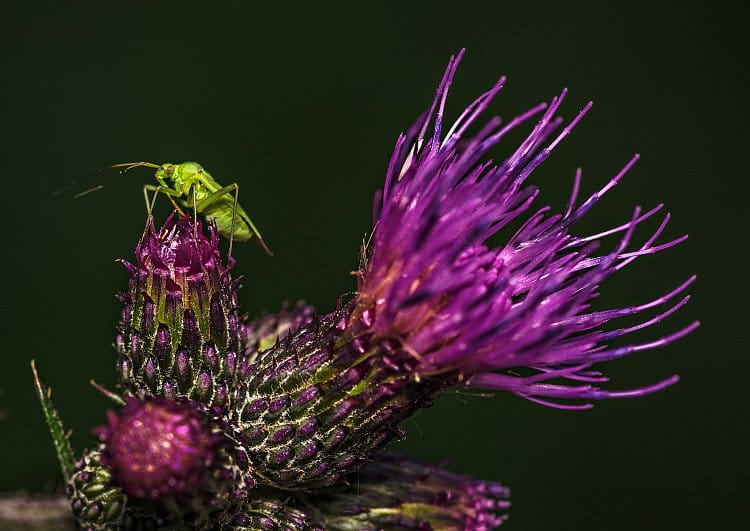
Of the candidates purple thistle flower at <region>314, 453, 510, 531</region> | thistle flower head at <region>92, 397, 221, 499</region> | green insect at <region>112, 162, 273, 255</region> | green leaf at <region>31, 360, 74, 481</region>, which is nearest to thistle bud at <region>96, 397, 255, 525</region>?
thistle flower head at <region>92, 397, 221, 499</region>

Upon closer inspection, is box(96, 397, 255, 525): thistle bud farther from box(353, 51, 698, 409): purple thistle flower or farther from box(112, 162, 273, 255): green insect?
box(112, 162, 273, 255): green insect

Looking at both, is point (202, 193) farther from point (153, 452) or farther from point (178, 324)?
point (153, 452)

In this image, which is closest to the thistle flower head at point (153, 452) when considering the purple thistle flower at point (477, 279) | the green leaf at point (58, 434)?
the green leaf at point (58, 434)

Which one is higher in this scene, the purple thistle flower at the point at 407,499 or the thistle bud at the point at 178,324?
the thistle bud at the point at 178,324

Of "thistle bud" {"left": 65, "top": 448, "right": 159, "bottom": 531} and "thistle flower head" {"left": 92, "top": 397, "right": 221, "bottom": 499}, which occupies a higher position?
"thistle flower head" {"left": 92, "top": 397, "right": 221, "bottom": 499}

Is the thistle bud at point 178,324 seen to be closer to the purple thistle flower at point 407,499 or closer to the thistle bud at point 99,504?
the thistle bud at point 99,504

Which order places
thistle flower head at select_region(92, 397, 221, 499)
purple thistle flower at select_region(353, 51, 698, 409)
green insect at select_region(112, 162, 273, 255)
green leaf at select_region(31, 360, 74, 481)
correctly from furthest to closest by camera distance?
1. green insect at select_region(112, 162, 273, 255)
2. green leaf at select_region(31, 360, 74, 481)
3. purple thistle flower at select_region(353, 51, 698, 409)
4. thistle flower head at select_region(92, 397, 221, 499)
